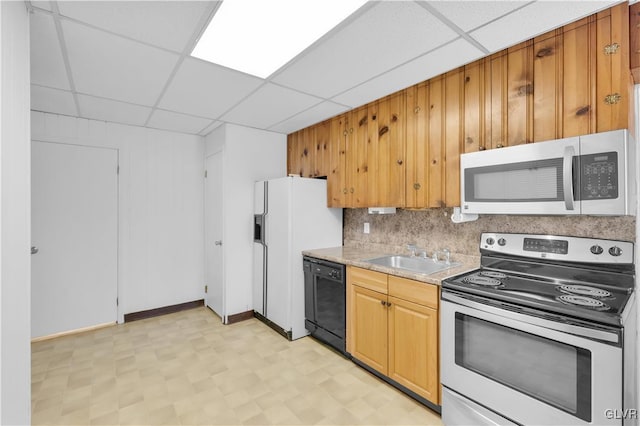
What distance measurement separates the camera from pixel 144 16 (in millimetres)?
1591

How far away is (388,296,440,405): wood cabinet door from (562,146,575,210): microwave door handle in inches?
37.9

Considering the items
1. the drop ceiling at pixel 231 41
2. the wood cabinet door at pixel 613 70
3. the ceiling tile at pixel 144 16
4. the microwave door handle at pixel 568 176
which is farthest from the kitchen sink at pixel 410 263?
the ceiling tile at pixel 144 16

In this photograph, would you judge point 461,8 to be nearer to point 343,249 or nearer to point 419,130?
point 419,130

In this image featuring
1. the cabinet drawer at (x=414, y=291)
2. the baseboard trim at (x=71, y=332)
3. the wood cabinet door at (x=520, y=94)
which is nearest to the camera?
the wood cabinet door at (x=520, y=94)

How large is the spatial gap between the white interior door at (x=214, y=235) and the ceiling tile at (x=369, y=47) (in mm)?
1812

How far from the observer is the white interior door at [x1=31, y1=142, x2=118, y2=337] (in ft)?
10.4

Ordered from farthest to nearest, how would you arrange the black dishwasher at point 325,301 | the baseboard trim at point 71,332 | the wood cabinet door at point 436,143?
the baseboard trim at point 71,332
the black dishwasher at point 325,301
the wood cabinet door at point 436,143

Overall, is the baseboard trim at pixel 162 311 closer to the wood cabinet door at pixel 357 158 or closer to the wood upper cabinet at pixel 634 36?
the wood cabinet door at pixel 357 158

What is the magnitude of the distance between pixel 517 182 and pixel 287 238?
2072 mm

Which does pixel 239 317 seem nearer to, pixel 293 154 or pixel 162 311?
pixel 162 311

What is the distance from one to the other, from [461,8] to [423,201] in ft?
4.28

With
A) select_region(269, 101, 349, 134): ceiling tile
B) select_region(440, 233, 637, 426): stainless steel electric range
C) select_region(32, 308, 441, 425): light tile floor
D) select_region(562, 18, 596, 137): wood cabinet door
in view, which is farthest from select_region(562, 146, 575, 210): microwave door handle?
select_region(269, 101, 349, 134): ceiling tile

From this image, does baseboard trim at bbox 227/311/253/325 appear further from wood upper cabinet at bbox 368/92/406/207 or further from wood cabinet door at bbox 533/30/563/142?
wood cabinet door at bbox 533/30/563/142

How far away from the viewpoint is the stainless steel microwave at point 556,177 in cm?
145
